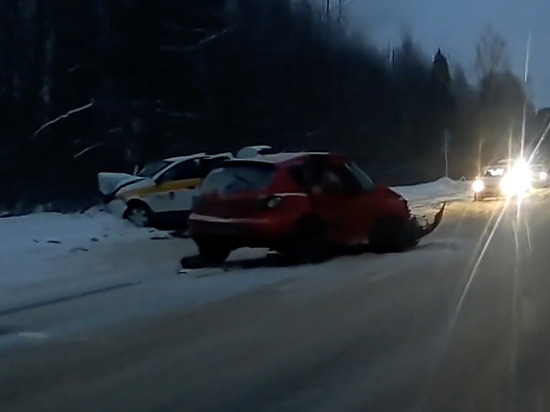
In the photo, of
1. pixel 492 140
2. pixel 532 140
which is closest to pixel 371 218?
pixel 492 140

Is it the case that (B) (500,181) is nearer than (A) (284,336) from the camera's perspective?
No

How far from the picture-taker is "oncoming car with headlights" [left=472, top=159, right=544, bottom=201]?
38719 millimetres

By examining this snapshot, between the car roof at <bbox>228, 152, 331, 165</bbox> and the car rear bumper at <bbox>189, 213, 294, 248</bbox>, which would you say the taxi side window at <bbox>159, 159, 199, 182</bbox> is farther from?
the car rear bumper at <bbox>189, 213, 294, 248</bbox>

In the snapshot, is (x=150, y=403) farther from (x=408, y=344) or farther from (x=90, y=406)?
(x=408, y=344)

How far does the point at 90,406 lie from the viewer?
6.87 meters

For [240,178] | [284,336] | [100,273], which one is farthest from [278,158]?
[284,336]

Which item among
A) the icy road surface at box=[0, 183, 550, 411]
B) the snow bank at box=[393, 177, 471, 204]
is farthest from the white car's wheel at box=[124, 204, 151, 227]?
the snow bank at box=[393, 177, 471, 204]

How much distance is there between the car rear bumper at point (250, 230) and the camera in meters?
14.9

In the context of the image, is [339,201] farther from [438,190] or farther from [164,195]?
[438,190]

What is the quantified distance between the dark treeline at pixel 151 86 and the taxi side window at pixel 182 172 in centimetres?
1346

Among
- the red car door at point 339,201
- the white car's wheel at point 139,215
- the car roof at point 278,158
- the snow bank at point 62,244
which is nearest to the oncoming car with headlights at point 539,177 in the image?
the snow bank at point 62,244

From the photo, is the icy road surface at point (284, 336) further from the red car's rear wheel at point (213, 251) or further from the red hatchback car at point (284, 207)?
the red hatchback car at point (284, 207)

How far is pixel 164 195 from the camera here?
2370 cm

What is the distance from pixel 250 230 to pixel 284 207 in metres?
0.60
